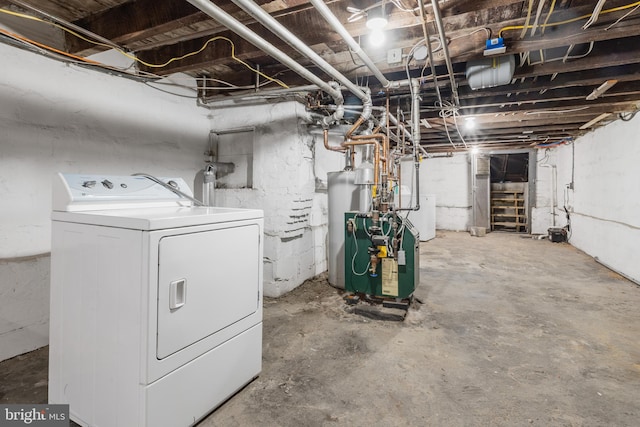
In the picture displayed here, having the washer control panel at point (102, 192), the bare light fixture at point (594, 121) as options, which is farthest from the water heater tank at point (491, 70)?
the bare light fixture at point (594, 121)

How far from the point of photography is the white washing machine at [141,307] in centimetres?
127

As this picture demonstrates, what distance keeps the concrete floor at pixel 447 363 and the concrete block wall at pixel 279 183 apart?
0.34 metres

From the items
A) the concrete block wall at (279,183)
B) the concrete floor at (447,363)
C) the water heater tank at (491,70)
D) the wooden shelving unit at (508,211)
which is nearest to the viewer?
the concrete floor at (447,363)

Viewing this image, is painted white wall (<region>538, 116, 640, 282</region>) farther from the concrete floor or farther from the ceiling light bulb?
the ceiling light bulb

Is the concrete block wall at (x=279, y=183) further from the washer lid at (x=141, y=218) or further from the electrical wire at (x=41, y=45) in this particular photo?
the washer lid at (x=141, y=218)

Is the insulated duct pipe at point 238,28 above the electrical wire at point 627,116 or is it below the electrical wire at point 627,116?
below

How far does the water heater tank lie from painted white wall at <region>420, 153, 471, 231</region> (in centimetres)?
582

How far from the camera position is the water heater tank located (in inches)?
96.1

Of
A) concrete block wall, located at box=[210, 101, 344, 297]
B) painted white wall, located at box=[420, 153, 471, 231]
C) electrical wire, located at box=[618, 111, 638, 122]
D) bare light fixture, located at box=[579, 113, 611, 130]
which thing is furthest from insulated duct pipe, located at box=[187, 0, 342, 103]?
painted white wall, located at box=[420, 153, 471, 231]

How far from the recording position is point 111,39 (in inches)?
86.7

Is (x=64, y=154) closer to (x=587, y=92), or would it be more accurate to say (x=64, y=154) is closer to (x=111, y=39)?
(x=111, y=39)

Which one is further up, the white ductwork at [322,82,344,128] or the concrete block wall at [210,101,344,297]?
the white ductwork at [322,82,344,128]
